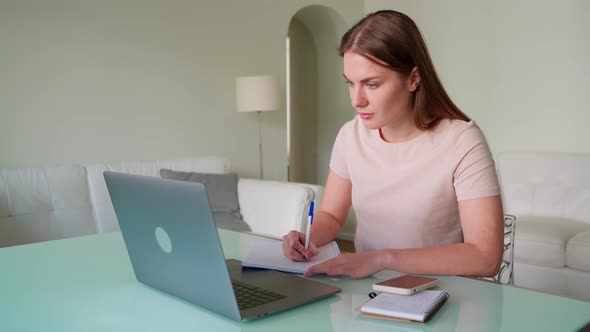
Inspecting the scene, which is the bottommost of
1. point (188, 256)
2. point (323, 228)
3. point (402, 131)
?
point (323, 228)

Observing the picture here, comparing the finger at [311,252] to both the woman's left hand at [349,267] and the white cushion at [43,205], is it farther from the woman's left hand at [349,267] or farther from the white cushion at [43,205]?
the white cushion at [43,205]

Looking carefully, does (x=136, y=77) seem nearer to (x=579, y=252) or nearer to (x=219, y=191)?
(x=219, y=191)

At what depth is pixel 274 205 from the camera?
3486 mm

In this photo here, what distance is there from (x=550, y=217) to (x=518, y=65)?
1162mm

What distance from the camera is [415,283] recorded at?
1.05 metres

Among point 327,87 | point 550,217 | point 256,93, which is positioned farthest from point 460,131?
point 327,87

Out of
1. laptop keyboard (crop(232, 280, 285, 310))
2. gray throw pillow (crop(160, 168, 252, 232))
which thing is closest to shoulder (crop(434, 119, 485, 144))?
laptop keyboard (crop(232, 280, 285, 310))

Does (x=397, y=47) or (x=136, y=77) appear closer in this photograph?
(x=397, y=47)

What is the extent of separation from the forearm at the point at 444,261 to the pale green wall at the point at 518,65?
3.08 meters

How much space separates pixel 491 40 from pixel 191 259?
3.96m

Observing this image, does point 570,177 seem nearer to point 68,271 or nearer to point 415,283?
point 415,283

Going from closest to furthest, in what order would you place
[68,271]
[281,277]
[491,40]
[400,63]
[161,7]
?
[281,277]
[68,271]
[400,63]
[161,7]
[491,40]

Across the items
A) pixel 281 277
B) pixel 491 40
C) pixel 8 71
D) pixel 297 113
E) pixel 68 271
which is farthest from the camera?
pixel 297 113

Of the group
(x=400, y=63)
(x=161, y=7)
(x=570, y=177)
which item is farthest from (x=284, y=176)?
(x=400, y=63)
